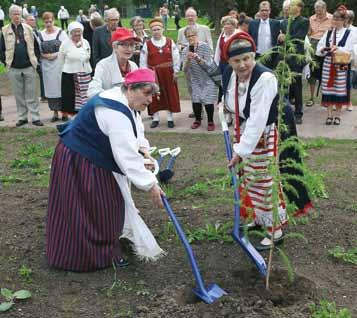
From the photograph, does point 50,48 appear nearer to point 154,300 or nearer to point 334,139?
point 334,139

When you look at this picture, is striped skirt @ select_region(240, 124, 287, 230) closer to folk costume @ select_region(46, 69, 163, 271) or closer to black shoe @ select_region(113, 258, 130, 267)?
folk costume @ select_region(46, 69, 163, 271)

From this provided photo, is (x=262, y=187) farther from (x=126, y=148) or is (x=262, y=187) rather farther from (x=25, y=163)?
(x=25, y=163)

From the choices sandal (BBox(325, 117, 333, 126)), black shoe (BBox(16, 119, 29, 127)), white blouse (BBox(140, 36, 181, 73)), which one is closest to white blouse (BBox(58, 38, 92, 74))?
white blouse (BBox(140, 36, 181, 73))

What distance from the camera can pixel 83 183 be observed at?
13.9 feet

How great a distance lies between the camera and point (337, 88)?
9148 mm

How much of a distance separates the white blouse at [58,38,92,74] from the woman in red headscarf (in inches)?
149

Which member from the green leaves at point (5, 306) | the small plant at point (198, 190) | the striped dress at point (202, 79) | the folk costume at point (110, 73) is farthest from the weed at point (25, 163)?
the green leaves at point (5, 306)

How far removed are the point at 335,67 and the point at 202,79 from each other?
2.14 metres

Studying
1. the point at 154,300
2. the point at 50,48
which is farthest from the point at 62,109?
the point at 154,300

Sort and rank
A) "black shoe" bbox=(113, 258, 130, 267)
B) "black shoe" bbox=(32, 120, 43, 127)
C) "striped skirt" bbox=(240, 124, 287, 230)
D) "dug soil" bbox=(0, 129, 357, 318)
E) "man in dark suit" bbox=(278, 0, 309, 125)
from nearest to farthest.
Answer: "dug soil" bbox=(0, 129, 357, 318)
"striped skirt" bbox=(240, 124, 287, 230)
"black shoe" bbox=(113, 258, 130, 267)
"man in dark suit" bbox=(278, 0, 309, 125)
"black shoe" bbox=(32, 120, 43, 127)

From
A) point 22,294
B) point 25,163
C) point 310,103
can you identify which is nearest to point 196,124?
point 310,103

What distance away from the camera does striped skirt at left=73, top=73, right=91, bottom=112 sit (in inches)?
370

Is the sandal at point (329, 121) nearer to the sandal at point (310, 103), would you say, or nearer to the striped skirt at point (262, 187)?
the sandal at point (310, 103)

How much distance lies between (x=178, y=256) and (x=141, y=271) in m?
0.37
